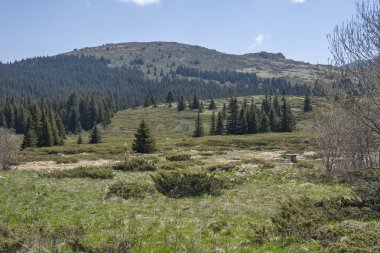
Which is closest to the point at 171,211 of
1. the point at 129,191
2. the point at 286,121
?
the point at 129,191

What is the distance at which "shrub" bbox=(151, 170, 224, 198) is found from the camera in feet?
59.1

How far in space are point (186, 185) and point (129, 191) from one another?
2793 mm

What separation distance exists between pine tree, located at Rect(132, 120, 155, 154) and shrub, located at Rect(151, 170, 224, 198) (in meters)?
33.2

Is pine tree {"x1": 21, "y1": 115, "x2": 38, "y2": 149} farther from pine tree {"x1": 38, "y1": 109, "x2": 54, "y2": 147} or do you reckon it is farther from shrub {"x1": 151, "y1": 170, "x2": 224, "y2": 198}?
shrub {"x1": 151, "y1": 170, "x2": 224, "y2": 198}

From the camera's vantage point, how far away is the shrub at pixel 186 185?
18.0m

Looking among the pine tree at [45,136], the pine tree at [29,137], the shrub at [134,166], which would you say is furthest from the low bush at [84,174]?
the pine tree at [45,136]

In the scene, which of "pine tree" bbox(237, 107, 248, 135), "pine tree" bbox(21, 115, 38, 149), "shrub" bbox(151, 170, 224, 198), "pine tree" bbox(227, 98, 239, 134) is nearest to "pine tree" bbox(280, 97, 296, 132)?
"pine tree" bbox(237, 107, 248, 135)

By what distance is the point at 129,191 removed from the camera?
17.9 metres

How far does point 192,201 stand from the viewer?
16.5m

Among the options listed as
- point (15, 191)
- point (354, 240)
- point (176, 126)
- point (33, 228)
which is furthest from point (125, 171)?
point (176, 126)

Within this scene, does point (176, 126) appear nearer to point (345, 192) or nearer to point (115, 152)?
point (115, 152)

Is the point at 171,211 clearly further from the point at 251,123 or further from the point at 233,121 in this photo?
the point at 233,121

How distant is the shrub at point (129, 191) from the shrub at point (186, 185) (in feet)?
2.65

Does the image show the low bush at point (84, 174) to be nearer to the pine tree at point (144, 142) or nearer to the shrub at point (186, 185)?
the shrub at point (186, 185)
